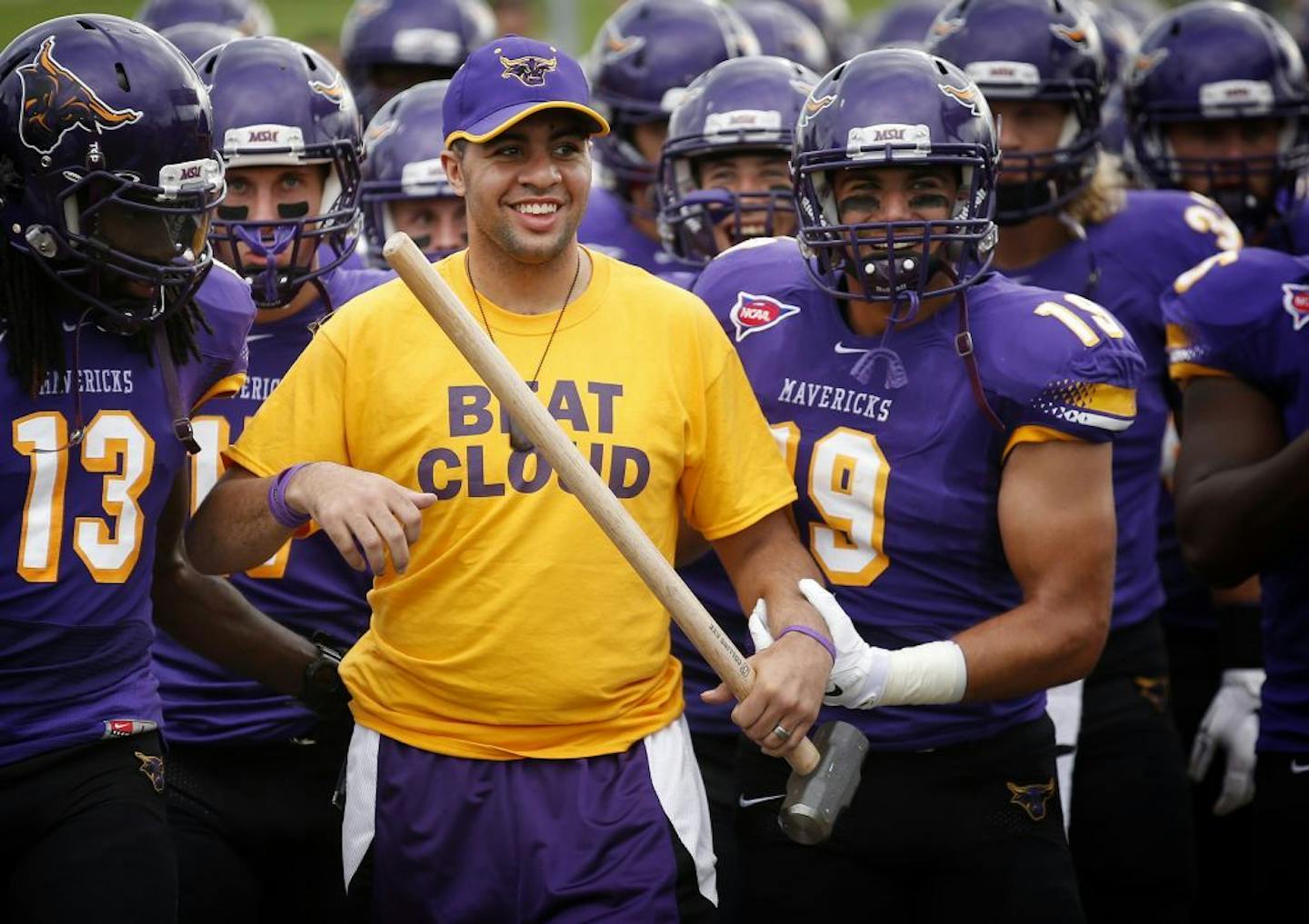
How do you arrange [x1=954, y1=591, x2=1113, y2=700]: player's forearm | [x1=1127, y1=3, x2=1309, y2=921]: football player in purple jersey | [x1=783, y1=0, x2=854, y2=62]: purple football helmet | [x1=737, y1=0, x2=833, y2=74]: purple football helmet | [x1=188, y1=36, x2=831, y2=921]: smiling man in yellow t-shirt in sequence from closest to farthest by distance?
[x1=188, y1=36, x2=831, y2=921]: smiling man in yellow t-shirt < [x1=954, y1=591, x2=1113, y2=700]: player's forearm < [x1=1127, y1=3, x2=1309, y2=921]: football player in purple jersey < [x1=737, y1=0, x2=833, y2=74]: purple football helmet < [x1=783, y1=0, x2=854, y2=62]: purple football helmet

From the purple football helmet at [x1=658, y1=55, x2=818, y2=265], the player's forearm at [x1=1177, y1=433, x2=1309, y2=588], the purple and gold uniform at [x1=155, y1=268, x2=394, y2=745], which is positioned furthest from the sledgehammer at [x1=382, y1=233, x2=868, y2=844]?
the purple football helmet at [x1=658, y1=55, x2=818, y2=265]

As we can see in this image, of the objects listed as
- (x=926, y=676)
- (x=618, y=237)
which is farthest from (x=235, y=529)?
(x=618, y=237)

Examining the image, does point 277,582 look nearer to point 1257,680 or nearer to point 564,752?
point 564,752

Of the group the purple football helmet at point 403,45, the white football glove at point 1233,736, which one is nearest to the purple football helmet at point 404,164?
the white football glove at point 1233,736

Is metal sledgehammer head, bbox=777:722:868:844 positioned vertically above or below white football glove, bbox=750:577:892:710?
below

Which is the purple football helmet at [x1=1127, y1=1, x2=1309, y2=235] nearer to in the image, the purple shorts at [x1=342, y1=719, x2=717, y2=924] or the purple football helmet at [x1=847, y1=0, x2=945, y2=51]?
the purple shorts at [x1=342, y1=719, x2=717, y2=924]

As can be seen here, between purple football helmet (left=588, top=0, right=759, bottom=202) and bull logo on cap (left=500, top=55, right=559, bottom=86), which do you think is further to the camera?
purple football helmet (left=588, top=0, right=759, bottom=202)

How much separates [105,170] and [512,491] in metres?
0.88

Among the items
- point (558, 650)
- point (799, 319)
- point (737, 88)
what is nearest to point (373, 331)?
point (558, 650)

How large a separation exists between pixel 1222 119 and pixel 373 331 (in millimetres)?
3482

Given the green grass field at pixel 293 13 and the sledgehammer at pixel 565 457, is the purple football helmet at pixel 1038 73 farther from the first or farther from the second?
the green grass field at pixel 293 13

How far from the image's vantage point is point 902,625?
12.6 feet

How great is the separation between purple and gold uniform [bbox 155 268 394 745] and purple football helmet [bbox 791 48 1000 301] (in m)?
1.18

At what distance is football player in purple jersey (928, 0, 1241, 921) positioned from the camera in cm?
486
